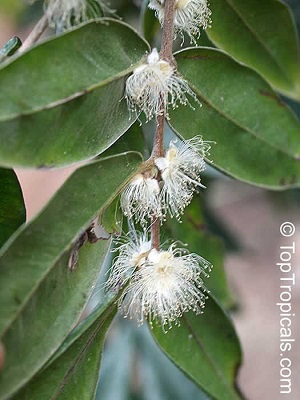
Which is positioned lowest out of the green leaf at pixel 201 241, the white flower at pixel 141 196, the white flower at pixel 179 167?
the white flower at pixel 141 196

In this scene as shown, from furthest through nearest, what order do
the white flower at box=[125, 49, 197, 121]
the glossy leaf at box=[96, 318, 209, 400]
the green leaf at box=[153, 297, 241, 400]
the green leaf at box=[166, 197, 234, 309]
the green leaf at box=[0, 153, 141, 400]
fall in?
the glossy leaf at box=[96, 318, 209, 400] < the green leaf at box=[166, 197, 234, 309] < the green leaf at box=[153, 297, 241, 400] < the white flower at box=[125, 49, 197, 121] < the green leaf at box=[0, 153, 141, 400]

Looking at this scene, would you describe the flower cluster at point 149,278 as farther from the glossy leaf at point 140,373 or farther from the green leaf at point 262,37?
the glossy leaf at point 140,373

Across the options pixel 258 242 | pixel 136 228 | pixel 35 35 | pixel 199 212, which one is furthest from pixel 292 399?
pixel 35 35

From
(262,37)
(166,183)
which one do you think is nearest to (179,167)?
(166,183)

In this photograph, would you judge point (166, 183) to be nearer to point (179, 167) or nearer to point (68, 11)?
point (179, 167)

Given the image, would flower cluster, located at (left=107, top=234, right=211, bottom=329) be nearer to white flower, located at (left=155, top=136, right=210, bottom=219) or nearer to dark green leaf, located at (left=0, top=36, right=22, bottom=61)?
white flower, located at (left=155, top=136, right=210, bottom=219)

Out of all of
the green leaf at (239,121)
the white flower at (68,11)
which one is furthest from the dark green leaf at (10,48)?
the green leaf at (239,121)

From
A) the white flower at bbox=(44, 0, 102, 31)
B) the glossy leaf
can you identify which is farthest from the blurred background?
the white flower at bbox=(44, 0, 102, 31)
